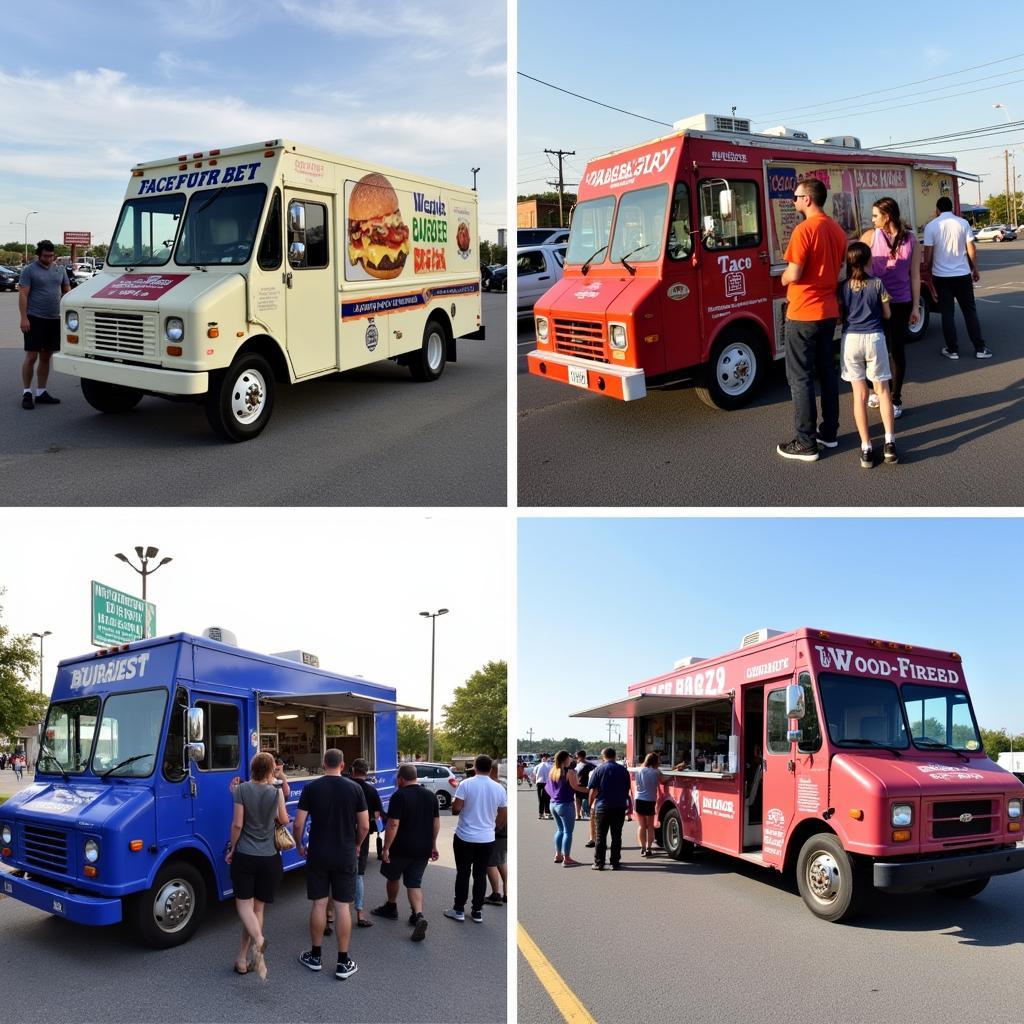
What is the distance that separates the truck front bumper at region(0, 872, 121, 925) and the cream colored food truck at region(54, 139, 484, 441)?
15.6 feet

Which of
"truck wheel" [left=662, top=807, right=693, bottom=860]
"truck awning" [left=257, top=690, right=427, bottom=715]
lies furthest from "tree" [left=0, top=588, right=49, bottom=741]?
"truck wheel" [left=662, top=807, right=693, bottom=860]

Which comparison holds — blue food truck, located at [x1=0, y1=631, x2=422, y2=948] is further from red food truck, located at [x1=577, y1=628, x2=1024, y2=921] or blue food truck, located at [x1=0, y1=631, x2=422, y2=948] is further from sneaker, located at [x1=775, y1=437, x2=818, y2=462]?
sneaker, located at [x1=775, y1=437, x2=818, y2=462]

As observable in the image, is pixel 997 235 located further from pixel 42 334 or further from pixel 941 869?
pixel 941 869

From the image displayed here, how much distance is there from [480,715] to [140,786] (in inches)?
2100

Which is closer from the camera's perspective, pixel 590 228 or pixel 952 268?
pixel 590 228

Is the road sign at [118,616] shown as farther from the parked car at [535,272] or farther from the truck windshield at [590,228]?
the parked car at [535,272]

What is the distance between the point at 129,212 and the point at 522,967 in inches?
367

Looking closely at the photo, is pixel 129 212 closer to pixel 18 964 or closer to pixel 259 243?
pixel 259 243

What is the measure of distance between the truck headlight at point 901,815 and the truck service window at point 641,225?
5.87 meters

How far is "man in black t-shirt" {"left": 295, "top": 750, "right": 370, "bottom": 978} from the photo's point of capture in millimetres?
5723

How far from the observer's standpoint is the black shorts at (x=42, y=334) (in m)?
10.8

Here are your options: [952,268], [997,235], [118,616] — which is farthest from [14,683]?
[997,235]

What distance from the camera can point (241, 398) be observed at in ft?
31.9

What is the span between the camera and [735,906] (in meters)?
6.98
